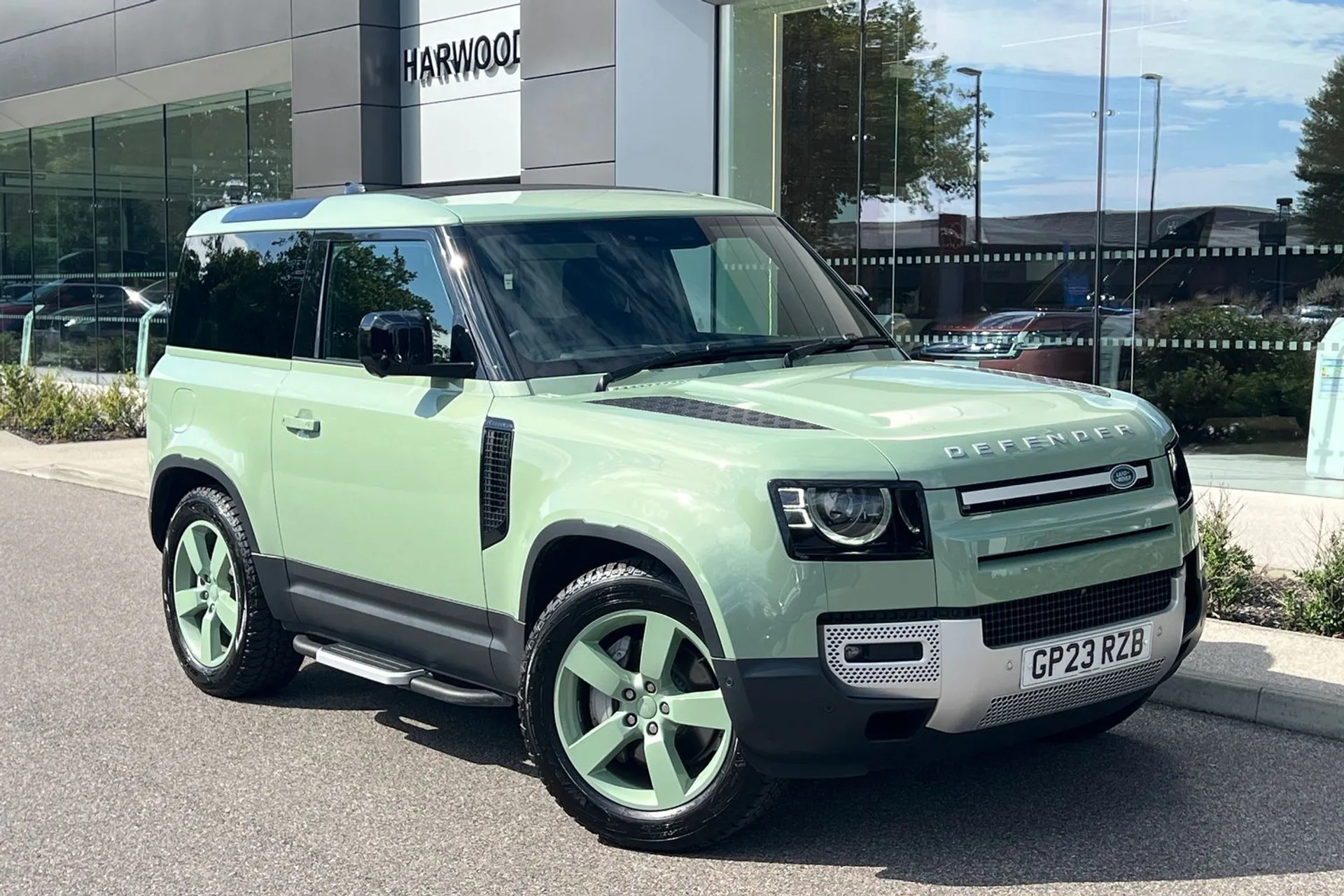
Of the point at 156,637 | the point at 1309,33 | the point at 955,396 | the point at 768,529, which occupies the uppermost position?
the point at 1309,33

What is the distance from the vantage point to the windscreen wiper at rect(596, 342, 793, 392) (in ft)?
16.6

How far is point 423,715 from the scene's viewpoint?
6.08 meters

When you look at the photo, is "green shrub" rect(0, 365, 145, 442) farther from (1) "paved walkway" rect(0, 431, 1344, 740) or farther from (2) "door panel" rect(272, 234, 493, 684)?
(1) "paved walkway" rect(0, 431, 1344, 740)

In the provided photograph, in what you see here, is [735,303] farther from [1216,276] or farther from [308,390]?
[1216,276]

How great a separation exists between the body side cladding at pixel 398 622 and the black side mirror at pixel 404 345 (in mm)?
771

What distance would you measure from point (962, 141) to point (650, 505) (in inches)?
364

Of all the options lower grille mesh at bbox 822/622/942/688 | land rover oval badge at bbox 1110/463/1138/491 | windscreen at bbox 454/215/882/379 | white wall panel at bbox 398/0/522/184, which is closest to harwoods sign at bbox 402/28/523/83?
white wall panel at bbox 398/0/522/184

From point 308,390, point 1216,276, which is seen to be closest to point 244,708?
point 308,390

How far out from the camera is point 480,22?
16703 mm

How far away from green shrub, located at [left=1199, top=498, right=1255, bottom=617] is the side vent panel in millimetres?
3869

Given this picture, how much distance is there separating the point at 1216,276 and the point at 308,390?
8041 millimetres

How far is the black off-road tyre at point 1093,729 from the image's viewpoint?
5.09 meters

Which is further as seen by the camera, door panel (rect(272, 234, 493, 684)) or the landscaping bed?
the landscaping bed

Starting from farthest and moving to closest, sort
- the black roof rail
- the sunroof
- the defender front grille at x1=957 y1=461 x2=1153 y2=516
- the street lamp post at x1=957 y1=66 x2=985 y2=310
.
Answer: the street lamp post at x1=957 y1=66 x2=985 y2=310, the sunroof, the black roof rail, the defender front grille at x1=957 y1=461 x2=1153 y2=516
